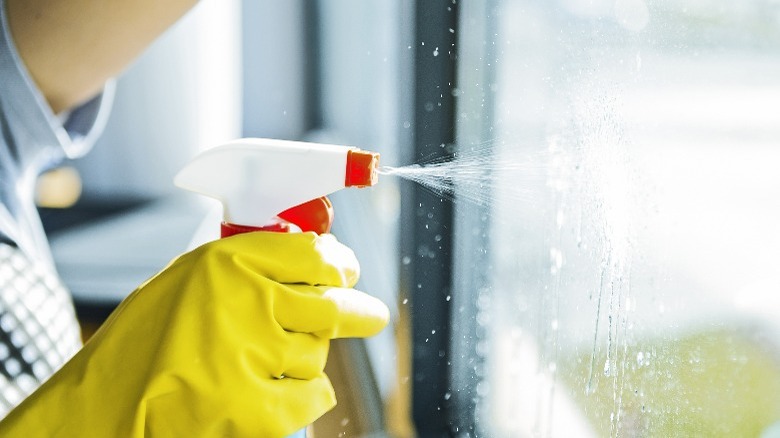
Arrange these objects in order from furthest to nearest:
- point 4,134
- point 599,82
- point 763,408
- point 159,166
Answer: point 159,166, point 4,134, point 599,82, point 763,408

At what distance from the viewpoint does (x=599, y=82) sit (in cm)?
40

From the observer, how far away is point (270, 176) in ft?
1.56

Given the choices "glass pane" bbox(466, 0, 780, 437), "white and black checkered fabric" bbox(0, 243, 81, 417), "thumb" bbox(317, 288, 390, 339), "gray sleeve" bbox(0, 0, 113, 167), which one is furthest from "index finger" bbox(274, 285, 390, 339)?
"gray sleeve" bbox(0, 0, 113, 167)

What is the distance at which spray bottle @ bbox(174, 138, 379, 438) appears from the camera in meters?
0.46

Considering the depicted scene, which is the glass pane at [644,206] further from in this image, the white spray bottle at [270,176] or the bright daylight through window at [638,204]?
the white spray bottle at [270,176]

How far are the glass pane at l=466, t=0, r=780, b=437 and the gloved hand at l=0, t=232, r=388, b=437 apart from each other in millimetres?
154

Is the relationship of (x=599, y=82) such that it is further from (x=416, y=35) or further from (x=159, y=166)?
(x=159, y=166)

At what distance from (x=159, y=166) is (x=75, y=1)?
1432 mm

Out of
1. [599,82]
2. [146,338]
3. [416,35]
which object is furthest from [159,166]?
[599,82]

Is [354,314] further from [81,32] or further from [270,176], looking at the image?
[81,32]

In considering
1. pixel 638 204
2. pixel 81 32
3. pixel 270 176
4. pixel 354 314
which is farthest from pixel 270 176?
pixel 81 32

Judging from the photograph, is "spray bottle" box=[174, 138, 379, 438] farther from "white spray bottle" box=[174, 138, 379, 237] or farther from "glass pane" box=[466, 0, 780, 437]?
"glass pane" box=[466, 0, 780, 437]

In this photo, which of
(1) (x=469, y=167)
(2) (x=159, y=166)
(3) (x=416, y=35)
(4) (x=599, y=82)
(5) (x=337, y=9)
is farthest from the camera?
(2) (x=159, y=166)

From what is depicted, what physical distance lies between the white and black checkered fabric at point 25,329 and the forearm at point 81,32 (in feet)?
0.65
